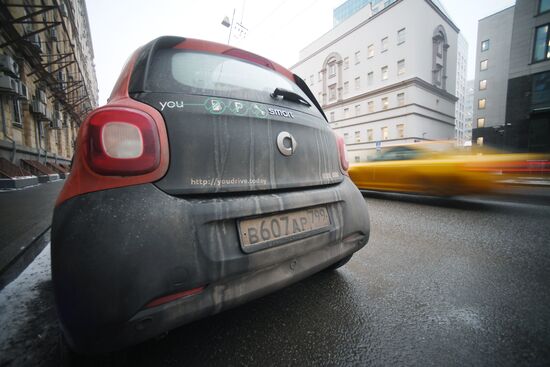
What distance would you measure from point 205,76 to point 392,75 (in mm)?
33315

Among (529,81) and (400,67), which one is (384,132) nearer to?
(400,67)

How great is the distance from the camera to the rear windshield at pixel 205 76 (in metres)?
1.16

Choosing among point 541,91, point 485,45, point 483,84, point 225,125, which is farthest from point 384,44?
point 225,125

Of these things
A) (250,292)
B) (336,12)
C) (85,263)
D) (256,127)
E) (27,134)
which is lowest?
(250,292)

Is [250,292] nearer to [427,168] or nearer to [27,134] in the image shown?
[427,168]

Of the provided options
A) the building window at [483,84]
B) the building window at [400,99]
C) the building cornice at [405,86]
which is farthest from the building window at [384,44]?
the building window at [483,84]

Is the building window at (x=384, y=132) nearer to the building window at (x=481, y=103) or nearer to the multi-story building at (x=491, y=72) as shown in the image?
the multi-story building at (x=491, y=72)

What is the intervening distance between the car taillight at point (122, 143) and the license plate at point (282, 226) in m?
0.47

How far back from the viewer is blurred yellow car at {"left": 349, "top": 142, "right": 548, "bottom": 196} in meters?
4.34

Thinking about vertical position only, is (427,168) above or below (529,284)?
above

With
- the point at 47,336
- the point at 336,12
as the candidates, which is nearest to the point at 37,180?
the point at 47,336

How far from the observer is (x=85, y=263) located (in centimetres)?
83

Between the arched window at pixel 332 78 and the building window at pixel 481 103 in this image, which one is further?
the arched window at pixel 332 78

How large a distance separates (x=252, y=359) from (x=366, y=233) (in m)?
1.00
